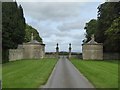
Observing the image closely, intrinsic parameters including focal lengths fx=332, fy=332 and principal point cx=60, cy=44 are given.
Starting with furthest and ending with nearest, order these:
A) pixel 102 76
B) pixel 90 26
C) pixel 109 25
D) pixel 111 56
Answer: pixel 90 26 < pixel 111 56 < pixel 109 25 < pixel 102 76

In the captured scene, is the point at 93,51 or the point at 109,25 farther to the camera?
the point at 93,51

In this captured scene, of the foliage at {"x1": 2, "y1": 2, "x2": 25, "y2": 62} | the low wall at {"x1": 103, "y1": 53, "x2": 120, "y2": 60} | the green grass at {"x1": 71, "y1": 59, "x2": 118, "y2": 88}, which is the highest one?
the foliage at {"x1": 2, "y1": 2, "x2": 25, "y2": 62}

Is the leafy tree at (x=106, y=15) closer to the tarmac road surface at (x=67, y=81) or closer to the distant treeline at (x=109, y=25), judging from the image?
the distant treeline at (x=109, y=25)

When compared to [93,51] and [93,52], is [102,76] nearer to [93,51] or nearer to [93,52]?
[93,52]

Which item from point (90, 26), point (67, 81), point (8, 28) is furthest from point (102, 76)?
point (90, 26)

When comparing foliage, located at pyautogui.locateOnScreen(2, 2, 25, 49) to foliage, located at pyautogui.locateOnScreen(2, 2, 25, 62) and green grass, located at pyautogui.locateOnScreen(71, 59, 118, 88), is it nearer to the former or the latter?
foliage, located at pyautogui.locateOnScreen(2, 2, 25, 62)

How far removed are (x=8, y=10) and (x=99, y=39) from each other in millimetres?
36011

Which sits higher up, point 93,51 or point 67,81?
point 93,51

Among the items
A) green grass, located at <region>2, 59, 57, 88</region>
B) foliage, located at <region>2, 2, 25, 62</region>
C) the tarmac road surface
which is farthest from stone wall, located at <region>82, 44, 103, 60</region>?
the tarmac road surface

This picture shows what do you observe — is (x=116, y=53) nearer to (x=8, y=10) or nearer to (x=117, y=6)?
(x=117, y=6)

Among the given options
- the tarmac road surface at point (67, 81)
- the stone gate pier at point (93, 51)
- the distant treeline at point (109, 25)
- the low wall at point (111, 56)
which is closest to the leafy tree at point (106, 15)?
the distant treeline at point (109, 25)

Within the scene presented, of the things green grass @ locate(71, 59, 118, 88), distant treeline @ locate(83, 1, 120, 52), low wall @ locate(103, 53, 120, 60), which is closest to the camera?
green grass @ locate(71, 59, 118, 88)

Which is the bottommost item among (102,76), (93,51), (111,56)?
(111,56)

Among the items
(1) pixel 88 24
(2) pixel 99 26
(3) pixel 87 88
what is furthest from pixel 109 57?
(3) pixel 87 88
